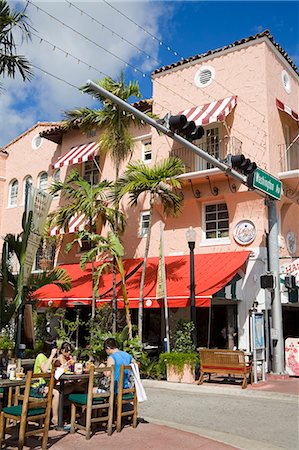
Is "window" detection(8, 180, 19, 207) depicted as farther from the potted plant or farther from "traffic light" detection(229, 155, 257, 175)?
"traffic light" detection(229, 155, 257, 175)

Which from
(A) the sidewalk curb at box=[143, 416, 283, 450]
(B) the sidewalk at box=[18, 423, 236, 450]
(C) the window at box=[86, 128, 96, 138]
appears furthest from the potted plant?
(C) the window at box=[86, 128, 96, 138]

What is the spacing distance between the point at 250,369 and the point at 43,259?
1153cm

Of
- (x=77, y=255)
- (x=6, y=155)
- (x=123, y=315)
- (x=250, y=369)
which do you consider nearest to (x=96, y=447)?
(x=250, y=369)

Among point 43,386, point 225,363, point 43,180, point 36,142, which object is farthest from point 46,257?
point 43,386

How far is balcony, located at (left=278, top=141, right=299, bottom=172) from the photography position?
17.6m

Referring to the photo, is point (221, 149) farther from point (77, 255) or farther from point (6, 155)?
point (6, 155)

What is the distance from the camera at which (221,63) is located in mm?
18422

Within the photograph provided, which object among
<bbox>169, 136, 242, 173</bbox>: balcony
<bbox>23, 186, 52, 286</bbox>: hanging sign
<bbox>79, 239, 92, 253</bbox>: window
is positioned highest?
<bbox>169, 136, 242, 173</bbox>: balcony

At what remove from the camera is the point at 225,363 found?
12781mm

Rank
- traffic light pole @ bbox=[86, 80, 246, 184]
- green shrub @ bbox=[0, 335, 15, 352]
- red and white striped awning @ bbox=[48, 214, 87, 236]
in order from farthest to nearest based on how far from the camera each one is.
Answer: red and white striped awning @ bbox=[48, 214, 87, 236] → green shrub @ bbox=[0, 335, 15, 352] → traffic light pole @ bbox=[86, 80, 246, 184]

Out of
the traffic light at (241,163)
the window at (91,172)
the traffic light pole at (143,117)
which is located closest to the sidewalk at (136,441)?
the traffic light pole at (143,117)

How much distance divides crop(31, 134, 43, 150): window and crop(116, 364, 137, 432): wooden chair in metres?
18.3

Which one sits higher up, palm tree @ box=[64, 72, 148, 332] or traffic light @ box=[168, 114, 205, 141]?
palm tree @ box=[64, 72, 148, 332]

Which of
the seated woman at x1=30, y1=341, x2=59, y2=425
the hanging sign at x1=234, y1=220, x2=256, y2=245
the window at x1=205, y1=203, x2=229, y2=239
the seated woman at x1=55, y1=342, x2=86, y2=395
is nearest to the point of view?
the seated woman at x1=30, y1=341, x2=59, y2=425
